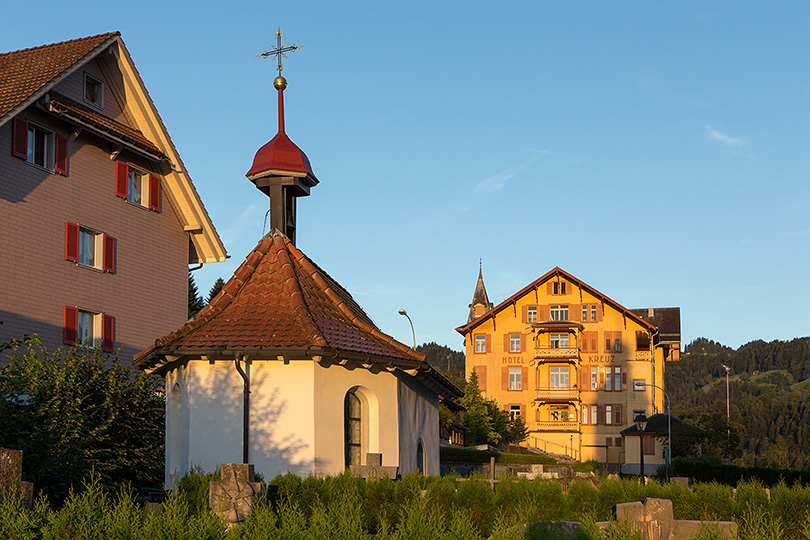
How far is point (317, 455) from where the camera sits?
20109 mm

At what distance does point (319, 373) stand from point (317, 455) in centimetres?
179

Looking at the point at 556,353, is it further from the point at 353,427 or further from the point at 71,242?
the point at 353,427

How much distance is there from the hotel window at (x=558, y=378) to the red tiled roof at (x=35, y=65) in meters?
59.0

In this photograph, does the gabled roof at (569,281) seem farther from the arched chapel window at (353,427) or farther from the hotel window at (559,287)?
the arched chapel window at (353,427)

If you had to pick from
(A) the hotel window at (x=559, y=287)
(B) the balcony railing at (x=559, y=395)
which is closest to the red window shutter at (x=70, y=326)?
(B) the balcony railing at (x=559, y=395)

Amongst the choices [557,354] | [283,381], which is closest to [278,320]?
[283,381]

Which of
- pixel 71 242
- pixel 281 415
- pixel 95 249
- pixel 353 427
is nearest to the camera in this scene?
pixel 281 415

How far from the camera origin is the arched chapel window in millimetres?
21297

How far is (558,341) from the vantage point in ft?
271

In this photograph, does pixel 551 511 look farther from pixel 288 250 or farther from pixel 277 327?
pixel 288 250

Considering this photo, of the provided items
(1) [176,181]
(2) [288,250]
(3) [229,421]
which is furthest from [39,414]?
(1) [176,181]

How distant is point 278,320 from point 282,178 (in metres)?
6.21

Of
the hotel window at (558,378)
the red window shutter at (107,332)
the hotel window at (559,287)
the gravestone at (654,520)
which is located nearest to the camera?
the gravestone at (654,520)

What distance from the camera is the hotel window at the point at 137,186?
1276 inches
